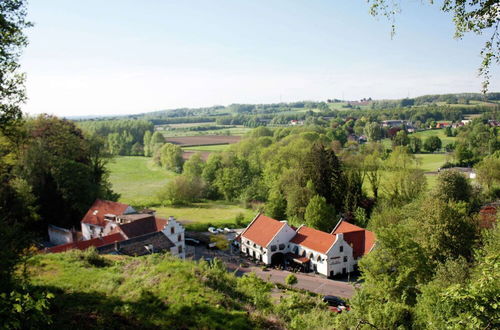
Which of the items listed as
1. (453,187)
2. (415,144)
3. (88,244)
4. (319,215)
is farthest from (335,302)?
(415,144)

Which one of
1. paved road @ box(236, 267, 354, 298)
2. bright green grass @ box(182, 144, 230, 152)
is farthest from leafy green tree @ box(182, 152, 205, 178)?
paved road @ box(236, 267, 354, 298)

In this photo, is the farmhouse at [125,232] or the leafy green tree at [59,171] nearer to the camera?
the farmhouse at [125,232]

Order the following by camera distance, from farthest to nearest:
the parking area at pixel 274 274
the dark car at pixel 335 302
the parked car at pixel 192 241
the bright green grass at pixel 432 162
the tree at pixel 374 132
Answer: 1. the tree at pixel 374 132
2. the bright green grass at pixel 432 162
3. the parked car at pixel 192 241
4. the parking area at pixel 274 274
5. the dark car at pixel 335 302

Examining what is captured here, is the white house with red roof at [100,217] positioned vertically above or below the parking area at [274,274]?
above

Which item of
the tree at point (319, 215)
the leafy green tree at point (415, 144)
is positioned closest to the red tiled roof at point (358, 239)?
the tree at point (319, 215)

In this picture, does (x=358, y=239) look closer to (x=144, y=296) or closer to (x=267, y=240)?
(x=267, y=240)

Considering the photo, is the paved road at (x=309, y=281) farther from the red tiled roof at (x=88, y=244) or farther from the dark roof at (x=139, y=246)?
the red tiled roof at (x=88, y=244)
